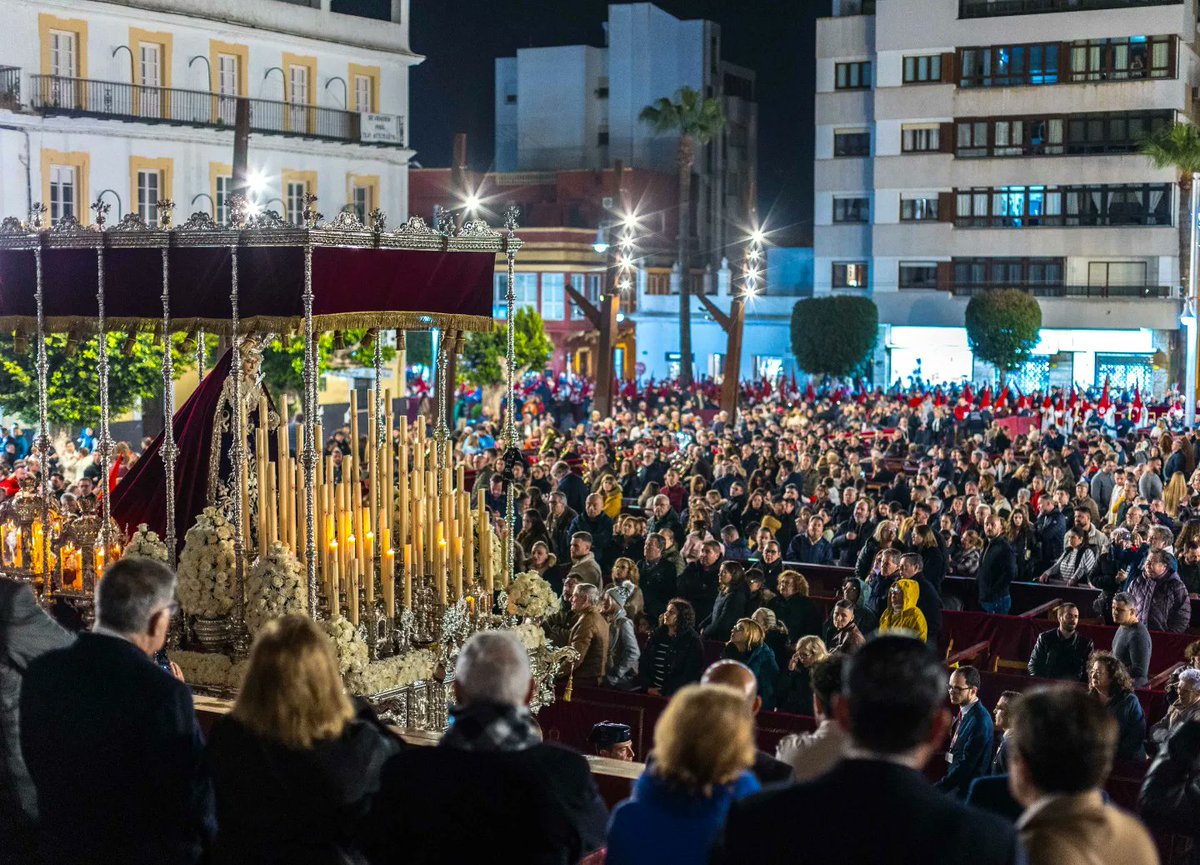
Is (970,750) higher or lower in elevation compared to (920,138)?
lower

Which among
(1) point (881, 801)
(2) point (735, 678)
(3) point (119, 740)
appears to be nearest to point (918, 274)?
(2) point (735, 678)

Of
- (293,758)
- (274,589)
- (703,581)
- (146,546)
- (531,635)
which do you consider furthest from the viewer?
(703,581)

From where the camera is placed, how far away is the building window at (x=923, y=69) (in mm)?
51344

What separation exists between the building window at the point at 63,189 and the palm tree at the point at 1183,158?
28304 mm

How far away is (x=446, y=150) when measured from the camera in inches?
2677

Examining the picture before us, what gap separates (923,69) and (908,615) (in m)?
42.0

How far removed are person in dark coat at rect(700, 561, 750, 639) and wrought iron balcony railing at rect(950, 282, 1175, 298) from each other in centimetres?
3856

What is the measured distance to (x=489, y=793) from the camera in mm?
4539

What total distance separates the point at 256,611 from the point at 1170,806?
5.58 meters

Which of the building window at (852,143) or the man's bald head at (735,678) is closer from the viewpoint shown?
the man's bald head at (735,678)

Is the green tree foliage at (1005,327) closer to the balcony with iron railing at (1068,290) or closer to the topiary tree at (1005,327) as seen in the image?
the topiary tree at (1005,327)

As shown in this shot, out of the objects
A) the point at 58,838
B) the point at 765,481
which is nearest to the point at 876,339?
the point at 765,481

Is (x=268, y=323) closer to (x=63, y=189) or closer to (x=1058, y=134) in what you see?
(x=63, y=189)

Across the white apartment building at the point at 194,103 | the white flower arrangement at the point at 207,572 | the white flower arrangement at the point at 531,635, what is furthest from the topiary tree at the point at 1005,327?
the white flower arrangement at the point at 207,572
